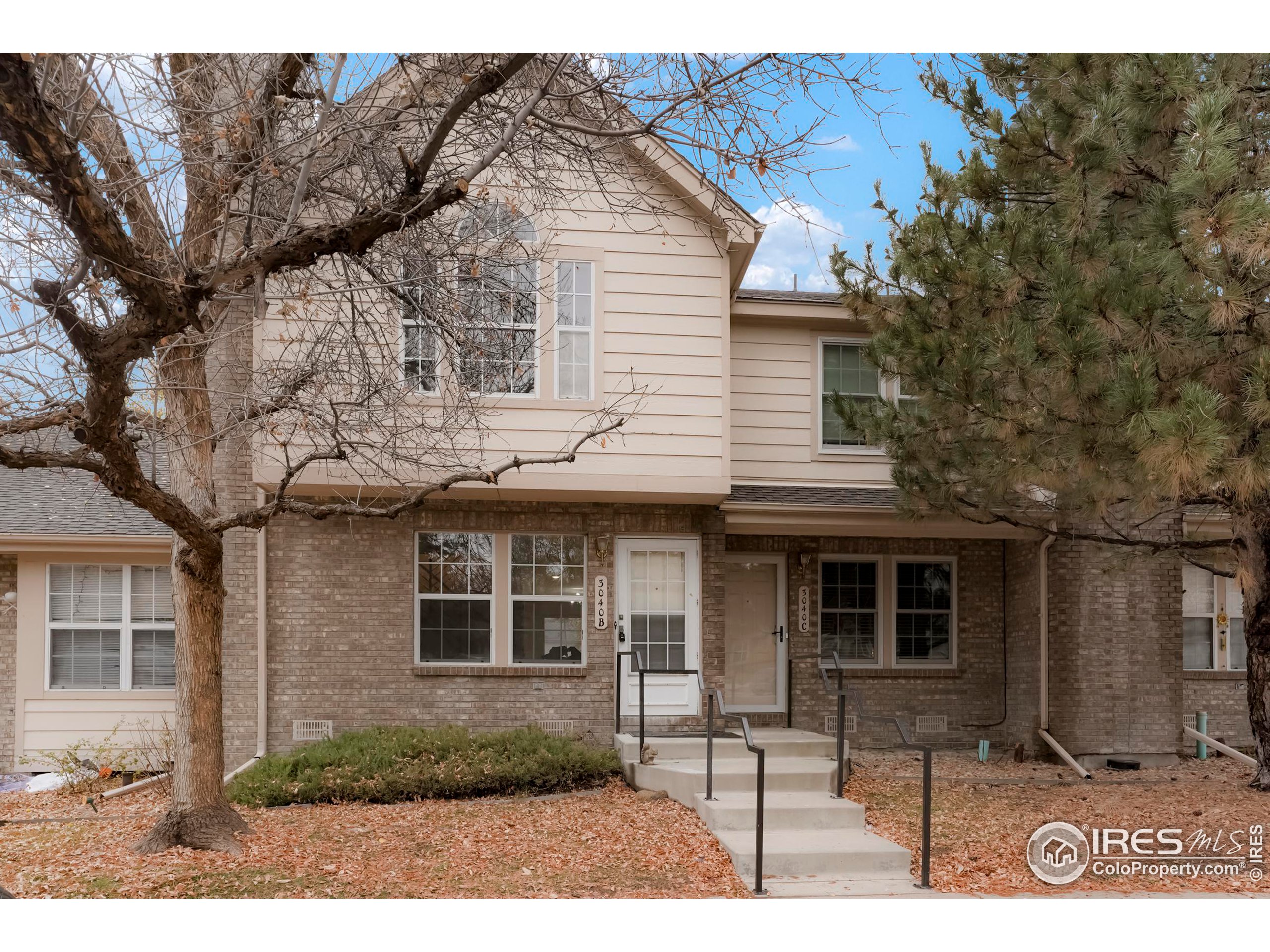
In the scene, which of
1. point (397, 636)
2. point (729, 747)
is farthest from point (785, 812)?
point (397, 636)

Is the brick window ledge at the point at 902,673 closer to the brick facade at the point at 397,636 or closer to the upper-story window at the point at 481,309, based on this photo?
the brick facade at the point at 397,636

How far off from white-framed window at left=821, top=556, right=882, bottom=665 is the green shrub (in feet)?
13.0

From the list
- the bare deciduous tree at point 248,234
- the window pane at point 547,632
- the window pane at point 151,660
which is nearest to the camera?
the bare deciduous tree at point 248,234

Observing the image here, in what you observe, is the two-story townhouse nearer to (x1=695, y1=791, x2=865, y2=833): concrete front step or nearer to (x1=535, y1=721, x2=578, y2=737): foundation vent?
(x1=535, y1=721, x2=578, y2=737): foundation vent

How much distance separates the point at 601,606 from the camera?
11.2 metres

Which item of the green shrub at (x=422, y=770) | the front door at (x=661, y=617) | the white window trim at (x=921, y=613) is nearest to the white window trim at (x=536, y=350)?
the front door at (x=661, y=617)

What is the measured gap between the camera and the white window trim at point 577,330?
10.5 meters

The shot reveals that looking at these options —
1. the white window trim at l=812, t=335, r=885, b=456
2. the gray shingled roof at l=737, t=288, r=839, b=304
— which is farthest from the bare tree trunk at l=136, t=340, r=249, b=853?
the white window trim at l=812, t=335, r=885, b=456

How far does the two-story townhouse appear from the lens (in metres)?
10.5

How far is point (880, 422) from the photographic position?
10430 mm

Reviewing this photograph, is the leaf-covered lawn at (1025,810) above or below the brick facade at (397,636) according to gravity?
below

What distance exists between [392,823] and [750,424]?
6.34 meters

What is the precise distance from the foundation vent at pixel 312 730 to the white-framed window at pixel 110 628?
2.08 metres

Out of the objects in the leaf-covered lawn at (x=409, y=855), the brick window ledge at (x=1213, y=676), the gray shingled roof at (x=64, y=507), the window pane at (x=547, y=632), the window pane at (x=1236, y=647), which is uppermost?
the gray shingled roof at (x=64, y=507)
